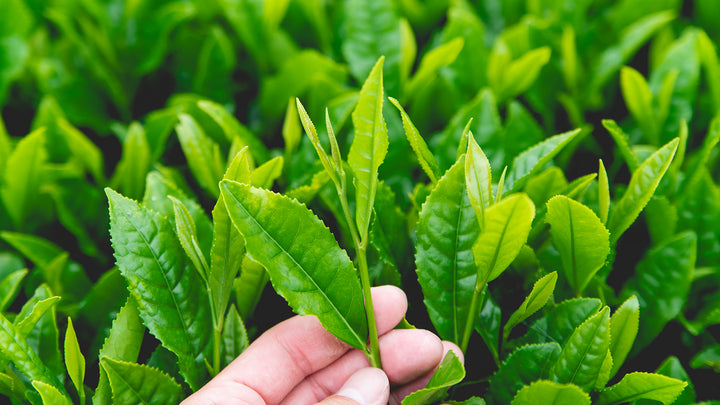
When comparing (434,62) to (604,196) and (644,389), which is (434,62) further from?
(644,389)

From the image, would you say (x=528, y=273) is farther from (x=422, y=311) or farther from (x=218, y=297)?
(x=218, y=297)

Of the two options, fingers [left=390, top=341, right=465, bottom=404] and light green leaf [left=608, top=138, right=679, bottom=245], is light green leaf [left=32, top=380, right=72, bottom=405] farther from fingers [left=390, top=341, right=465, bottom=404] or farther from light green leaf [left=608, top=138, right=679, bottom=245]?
light green leaf [left=608, top=138, right=679, bottom=245]

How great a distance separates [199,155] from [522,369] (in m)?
0.87

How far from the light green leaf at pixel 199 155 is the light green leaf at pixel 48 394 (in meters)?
0.56

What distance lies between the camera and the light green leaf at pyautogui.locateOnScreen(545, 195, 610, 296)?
104 centimetres

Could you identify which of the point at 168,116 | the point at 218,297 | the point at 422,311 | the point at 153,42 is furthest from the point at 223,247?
the point at 153,42

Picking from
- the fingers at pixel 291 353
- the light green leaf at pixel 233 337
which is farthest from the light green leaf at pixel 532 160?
the light green leaf at pixel 233 337

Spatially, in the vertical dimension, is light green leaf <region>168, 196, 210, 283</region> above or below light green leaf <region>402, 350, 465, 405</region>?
above

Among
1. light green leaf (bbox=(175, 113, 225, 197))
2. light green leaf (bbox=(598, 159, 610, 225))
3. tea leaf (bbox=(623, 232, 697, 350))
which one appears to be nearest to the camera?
light green leaf (bbox=(598, 159, 610, 225))

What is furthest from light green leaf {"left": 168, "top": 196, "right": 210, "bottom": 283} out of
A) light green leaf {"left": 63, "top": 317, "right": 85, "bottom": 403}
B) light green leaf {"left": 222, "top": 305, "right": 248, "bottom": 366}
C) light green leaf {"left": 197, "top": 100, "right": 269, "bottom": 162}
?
light green leaf {"left": 197, "top": 100, "right": 269, "bottom": 162}

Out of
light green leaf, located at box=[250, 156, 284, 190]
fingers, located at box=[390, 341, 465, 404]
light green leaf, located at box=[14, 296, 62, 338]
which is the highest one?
light green leaf, located at box=[250, 156, 284, 190]

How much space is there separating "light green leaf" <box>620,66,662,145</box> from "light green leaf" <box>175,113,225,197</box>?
3.65 ft

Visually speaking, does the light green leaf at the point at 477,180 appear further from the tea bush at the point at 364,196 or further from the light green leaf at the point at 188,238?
the light green leaf at the point at 188,238

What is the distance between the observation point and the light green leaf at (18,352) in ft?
3.33
